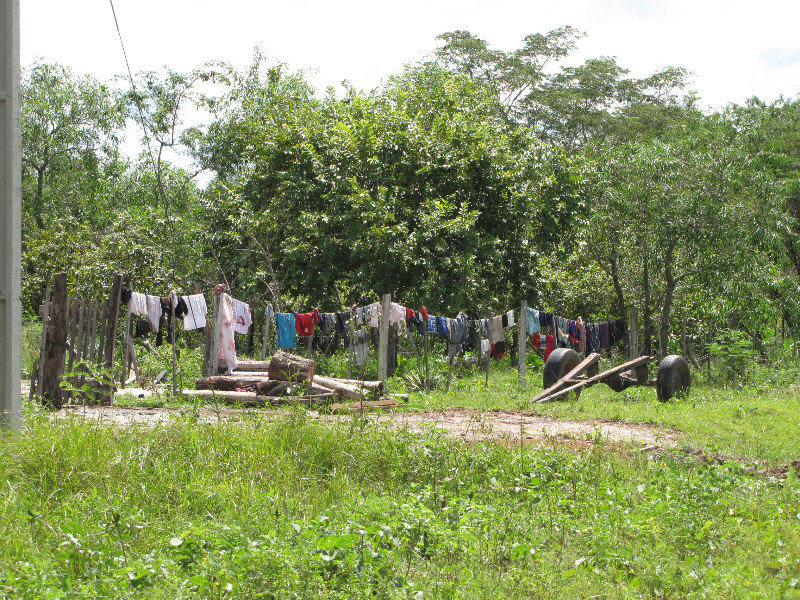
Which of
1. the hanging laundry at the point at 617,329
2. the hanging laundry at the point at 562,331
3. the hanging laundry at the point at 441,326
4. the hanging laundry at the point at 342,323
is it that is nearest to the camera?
the hanging laundry at the point at 342,323

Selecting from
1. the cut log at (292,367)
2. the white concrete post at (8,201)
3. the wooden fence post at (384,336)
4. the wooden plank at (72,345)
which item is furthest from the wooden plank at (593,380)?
the white concrete post at (8,201)

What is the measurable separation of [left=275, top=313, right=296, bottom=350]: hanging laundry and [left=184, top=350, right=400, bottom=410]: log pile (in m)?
0.98

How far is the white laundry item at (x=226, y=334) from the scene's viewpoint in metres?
12.5

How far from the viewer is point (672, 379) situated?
1377 centimetres

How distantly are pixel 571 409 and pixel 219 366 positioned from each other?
560cm

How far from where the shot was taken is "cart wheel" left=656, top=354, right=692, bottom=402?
1369cm

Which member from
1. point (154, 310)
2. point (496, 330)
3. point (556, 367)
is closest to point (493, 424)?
point (556, 367)

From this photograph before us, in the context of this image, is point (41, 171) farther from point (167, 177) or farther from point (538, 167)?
point (538, 167)

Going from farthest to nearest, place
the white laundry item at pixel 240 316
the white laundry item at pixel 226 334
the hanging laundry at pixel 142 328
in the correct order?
the white laundry item at pixel 240 316
the white laundry item at pixel 226 334
the hanging laundry at pixel 142 328

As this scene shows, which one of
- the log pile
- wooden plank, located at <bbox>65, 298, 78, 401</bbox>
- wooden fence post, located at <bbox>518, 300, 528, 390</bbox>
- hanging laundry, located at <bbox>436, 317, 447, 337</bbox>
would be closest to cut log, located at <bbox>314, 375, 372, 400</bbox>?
the log pile

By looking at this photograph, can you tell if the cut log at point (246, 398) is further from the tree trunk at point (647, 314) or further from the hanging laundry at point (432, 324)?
the tree trunk at point (647, 314)

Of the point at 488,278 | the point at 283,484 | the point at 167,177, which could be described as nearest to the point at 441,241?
the point at 488,278

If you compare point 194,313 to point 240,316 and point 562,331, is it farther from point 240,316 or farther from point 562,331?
point 562,331

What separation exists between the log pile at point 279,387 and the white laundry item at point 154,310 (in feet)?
3.68
